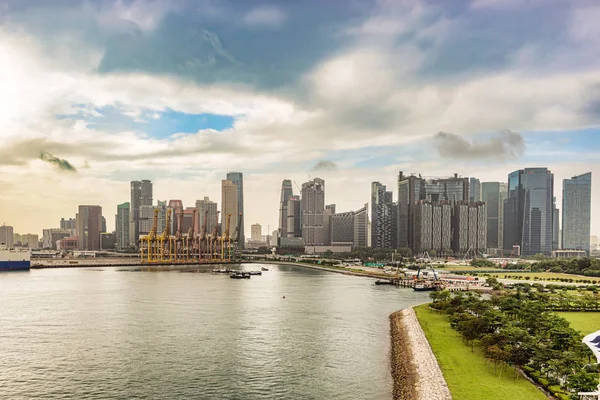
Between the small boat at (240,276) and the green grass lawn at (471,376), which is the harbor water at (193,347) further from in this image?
the small boat at (240,276)

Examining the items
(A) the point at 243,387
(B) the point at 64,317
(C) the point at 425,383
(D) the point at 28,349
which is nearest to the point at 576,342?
(C) the point at 425,383

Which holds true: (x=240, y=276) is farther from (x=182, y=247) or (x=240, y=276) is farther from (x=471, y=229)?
(x=471, y=229)

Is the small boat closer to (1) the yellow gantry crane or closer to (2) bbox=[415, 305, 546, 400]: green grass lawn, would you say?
(1) the yellow gantry crane

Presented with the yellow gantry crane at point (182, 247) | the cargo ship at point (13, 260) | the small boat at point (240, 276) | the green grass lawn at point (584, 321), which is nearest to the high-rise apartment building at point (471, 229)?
the yellow gantry crane at point (182, 247)

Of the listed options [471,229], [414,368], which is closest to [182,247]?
[471,229]

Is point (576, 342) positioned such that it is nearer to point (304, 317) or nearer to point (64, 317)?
point (304, 317)

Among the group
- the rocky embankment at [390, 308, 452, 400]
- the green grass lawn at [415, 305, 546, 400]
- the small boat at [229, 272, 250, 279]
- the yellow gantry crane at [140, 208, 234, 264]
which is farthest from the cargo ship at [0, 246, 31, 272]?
the green grass lawn at [415, 305, 546, 400]

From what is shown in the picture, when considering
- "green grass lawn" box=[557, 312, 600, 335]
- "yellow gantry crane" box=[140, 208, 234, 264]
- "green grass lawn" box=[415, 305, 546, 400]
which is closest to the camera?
"green grass lawn" box=[415, 305, 546, 400]
